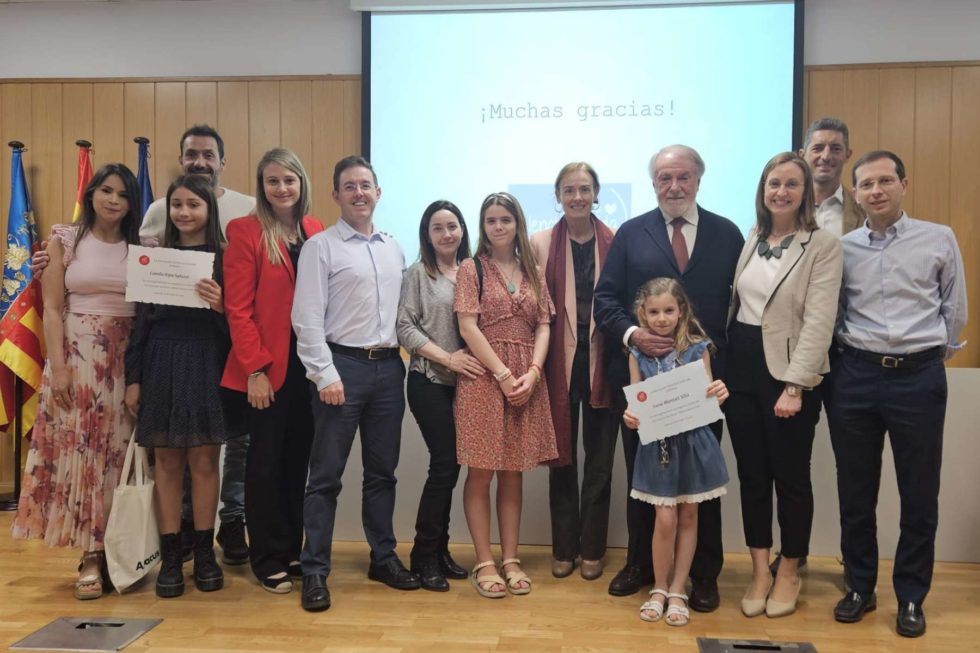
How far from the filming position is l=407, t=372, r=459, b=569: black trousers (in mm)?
2877

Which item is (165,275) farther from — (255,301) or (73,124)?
(73,124)

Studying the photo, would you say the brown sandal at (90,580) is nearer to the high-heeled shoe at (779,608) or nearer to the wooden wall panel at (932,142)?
the high-heeled shoe at (779,608)

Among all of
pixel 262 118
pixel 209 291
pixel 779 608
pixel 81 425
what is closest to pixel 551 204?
pixel 262 118

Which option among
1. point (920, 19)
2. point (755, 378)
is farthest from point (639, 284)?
point (920, 19)

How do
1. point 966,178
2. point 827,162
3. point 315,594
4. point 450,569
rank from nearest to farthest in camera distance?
point 315,594 < point 450,569 < point 827,162 < point 966,178

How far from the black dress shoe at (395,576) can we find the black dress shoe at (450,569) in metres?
0.16

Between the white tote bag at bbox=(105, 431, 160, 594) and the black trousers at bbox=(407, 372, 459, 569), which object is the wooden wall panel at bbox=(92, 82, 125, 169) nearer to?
the white tote bag at bbox=(105, 431, 160, 594)

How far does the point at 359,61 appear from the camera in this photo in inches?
197

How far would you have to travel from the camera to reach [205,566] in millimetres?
2910

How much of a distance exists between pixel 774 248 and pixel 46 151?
461 centimetres

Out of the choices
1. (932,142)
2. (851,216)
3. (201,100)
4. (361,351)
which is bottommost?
(361,351)

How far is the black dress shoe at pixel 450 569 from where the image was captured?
9.98 ft

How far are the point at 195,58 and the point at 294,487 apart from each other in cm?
327

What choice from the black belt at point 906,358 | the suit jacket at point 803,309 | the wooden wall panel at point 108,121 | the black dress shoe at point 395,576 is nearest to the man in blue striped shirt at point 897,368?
the black belt at point 906,358
